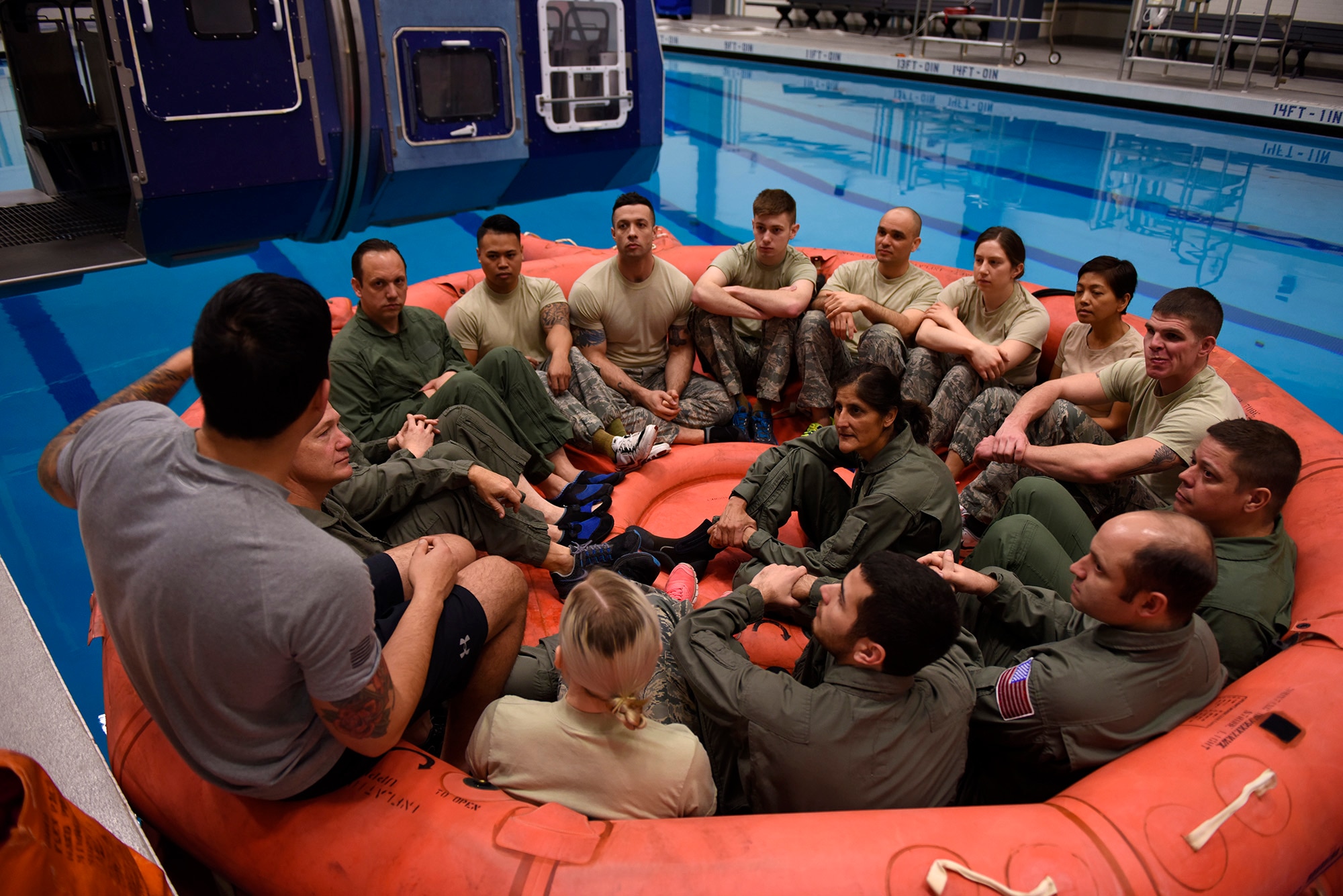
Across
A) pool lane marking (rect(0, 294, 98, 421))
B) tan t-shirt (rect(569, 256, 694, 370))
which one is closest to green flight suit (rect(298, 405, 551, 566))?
tan t-shirt (rect(569, 256, 694, 370))

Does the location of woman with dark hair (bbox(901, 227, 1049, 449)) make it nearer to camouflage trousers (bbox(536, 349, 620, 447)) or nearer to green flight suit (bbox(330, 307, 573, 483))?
camouflage trousers (bbox(536, 349, 620, 447))

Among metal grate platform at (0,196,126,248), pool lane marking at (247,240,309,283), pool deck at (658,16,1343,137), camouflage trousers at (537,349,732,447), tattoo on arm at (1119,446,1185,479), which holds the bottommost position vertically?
pool lane marking at (247,240,309,283)

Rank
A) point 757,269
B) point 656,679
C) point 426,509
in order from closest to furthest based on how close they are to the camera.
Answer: point 656,679 → point 426,509 → point 757,269

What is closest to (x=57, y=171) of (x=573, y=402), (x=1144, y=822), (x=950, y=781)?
(x=573, y=402)

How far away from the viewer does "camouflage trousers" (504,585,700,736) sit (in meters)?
1.89

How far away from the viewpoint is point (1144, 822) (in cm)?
151

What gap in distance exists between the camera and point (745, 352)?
13.0 ft

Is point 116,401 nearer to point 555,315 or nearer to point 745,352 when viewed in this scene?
point 555,315

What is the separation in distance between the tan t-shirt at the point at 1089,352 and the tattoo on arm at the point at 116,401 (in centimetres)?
290

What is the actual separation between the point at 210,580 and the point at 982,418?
9.07 feet

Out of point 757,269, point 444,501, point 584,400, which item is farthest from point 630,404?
point 444,501

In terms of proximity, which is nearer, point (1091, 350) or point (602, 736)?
point (602, 736)

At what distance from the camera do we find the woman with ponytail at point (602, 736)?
5.05 ft

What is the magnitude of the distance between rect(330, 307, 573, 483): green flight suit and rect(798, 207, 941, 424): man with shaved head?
3.72ft
